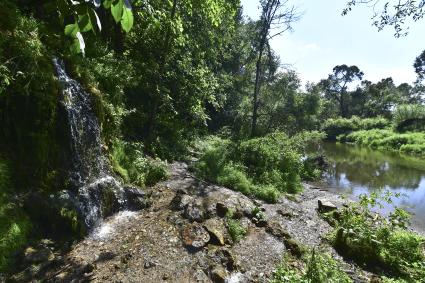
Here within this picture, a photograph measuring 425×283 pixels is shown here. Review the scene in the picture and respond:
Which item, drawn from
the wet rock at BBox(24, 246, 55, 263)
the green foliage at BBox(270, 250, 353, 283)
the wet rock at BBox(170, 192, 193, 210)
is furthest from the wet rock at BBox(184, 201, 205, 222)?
the wet rock at BBox(24, 246, 55, 263)

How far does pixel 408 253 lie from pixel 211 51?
42.6 ft

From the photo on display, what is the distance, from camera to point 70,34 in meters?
1.12

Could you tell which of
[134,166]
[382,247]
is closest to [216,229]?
[134,166]

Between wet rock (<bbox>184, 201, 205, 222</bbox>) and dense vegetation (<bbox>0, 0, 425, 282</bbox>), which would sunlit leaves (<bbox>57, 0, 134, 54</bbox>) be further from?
wet rock (<bbox>184, 201, 205, 222</bbox>)

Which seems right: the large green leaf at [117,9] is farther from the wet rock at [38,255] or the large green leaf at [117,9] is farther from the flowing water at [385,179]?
the flowing water at [385,179]

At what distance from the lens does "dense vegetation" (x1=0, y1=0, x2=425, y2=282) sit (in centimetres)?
585

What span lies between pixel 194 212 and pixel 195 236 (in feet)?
2.93

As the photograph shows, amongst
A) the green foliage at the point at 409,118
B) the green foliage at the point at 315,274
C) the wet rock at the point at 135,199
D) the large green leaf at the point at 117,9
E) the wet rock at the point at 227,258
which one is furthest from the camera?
the green foliage at the point at 409,118

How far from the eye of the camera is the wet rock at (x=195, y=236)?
639 cm

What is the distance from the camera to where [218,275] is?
5578 mm

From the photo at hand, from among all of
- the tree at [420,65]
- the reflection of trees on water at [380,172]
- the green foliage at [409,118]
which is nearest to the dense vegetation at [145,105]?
the reflection of trees on water at [380,172]

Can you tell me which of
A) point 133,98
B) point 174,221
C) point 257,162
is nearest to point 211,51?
point 133,98

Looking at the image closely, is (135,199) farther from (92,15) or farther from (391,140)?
(391,140)

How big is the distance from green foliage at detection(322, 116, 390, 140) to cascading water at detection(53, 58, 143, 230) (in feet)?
142
